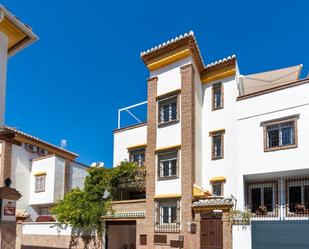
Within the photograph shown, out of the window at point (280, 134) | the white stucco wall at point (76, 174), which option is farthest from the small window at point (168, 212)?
the white stucco wall at point (76, 174)

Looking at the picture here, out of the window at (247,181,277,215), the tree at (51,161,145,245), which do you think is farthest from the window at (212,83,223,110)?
the tree at (51,161,145,245)

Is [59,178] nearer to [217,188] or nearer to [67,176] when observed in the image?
[67,176]

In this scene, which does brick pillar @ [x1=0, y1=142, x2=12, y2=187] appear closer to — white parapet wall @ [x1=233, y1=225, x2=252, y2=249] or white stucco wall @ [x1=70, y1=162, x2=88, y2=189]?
white stucco wall @ [x1=70, y1=162, x2=88, y2=189]

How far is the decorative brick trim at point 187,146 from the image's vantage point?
23469 mm

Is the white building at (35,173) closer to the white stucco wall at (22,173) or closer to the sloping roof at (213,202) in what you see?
the white stucco wall at (22,173)

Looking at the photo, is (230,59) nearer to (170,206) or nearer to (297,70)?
(297,70)

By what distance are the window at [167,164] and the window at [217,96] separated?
143 inches

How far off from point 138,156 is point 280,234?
12.2 metres

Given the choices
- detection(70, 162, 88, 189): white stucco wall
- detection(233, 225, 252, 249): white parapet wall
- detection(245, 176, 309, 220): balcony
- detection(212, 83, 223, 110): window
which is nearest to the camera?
detection(233, 225, 252, 249): white parapet wall

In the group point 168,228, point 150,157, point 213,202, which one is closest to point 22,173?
point 150,157

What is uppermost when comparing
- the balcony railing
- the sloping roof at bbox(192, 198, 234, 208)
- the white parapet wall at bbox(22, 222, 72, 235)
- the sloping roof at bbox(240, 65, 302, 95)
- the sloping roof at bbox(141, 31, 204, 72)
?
the sloping roof at bbox(141, 31, 204, 72)

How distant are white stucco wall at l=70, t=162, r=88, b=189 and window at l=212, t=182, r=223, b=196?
56.2 ft

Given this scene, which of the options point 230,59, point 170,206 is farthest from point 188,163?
point 230,59

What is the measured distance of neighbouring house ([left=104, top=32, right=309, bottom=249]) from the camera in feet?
72.0
